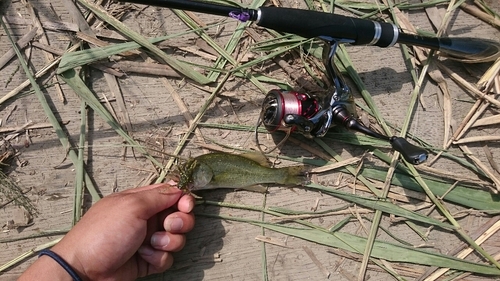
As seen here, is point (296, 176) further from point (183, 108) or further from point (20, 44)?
point (20, 44)

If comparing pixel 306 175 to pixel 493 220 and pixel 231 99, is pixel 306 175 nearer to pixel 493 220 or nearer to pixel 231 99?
pixel 231 99

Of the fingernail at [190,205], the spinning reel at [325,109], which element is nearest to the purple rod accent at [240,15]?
the spinning reel at [325,109]

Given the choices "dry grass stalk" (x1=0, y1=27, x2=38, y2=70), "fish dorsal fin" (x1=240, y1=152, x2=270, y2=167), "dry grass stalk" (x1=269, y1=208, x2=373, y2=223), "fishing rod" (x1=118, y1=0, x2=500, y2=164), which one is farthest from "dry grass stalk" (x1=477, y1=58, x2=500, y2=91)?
"dry grass stalk" (x1=0, y1=27, x2=38, y2=70)

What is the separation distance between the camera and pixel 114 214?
7.52 ft

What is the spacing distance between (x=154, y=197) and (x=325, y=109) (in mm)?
1061

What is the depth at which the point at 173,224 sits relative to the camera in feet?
8.09

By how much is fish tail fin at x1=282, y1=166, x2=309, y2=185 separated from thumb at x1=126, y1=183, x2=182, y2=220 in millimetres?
656

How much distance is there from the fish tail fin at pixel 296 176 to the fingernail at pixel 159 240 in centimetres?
76

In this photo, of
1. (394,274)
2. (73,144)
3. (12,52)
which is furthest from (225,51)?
(394,274)

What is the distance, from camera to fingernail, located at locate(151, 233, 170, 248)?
97.6 inches

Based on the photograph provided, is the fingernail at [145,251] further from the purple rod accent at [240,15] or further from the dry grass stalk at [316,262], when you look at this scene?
the purple rod accent at [240,15]

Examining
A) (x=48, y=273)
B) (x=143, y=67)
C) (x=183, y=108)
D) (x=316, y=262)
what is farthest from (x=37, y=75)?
(x=316, y=262)

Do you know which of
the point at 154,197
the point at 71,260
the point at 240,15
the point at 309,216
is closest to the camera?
the point at 240,15

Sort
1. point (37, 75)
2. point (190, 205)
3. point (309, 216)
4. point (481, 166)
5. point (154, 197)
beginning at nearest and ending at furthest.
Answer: point (154, 197) → point (190, 205) → point (37, 75) → point (309, 216) → point (481, 166)
